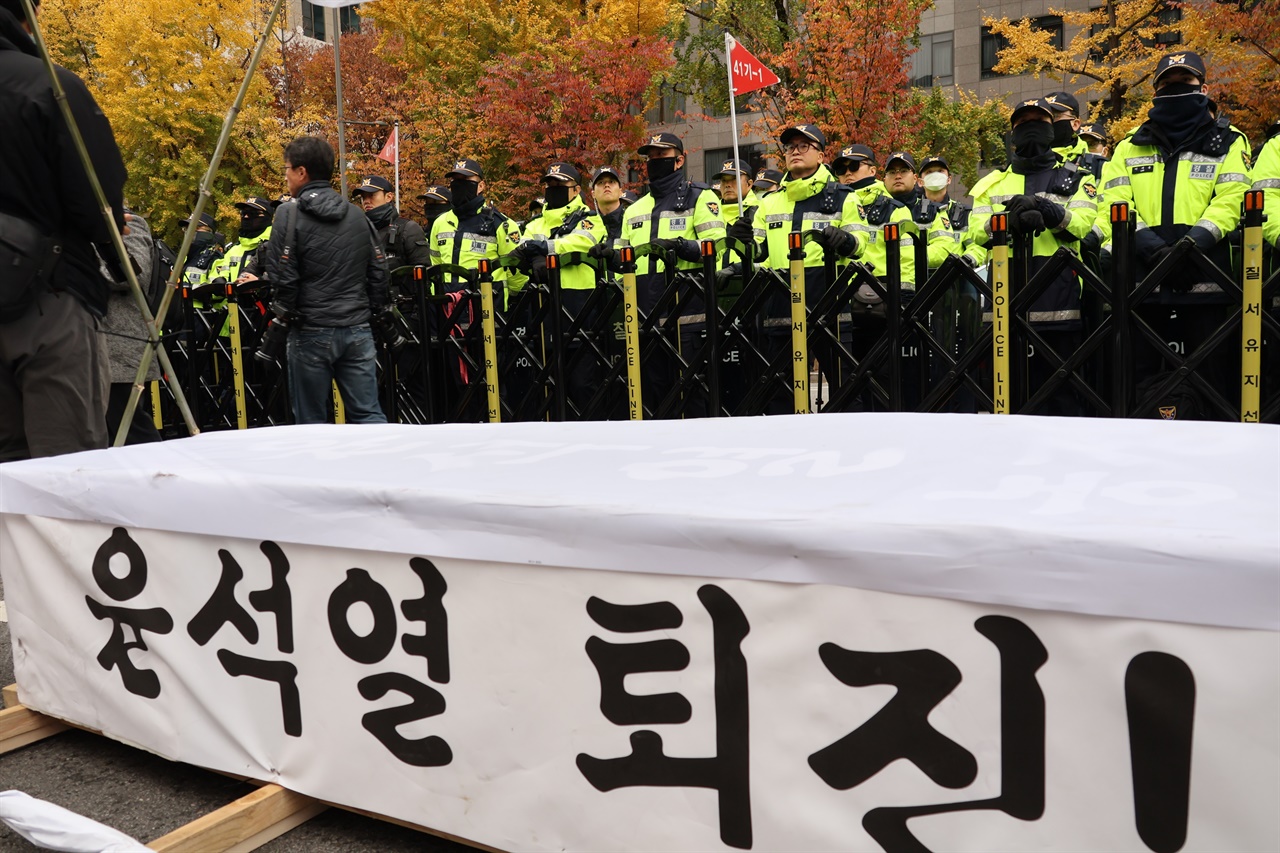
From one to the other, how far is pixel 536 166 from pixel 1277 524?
22779mm

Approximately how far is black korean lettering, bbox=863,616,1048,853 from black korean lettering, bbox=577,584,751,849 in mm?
408

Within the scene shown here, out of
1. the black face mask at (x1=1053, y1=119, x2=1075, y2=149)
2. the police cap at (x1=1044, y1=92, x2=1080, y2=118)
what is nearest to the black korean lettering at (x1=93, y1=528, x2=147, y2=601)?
the police cap at (x1=1044, y1=92, x2=1080, y2=118)

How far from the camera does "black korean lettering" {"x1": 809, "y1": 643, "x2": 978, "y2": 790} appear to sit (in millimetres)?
1708

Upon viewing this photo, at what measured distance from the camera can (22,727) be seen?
309 cm

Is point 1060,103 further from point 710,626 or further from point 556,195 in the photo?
point 710,626

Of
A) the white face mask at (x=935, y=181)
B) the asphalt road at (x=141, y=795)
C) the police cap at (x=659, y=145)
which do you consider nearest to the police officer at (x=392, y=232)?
the police cap at (x=659, y=145)

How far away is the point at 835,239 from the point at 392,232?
5.11m

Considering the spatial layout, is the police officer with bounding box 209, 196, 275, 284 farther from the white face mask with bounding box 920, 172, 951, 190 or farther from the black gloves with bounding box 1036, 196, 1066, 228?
the black gloves with bounding box 1036, 196, 1066, 228

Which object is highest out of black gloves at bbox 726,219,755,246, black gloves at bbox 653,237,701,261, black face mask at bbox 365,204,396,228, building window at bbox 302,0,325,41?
building window at bbox 302,0,325,41

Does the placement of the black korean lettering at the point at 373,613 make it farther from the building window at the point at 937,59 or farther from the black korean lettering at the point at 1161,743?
the building window at the point at 937,59

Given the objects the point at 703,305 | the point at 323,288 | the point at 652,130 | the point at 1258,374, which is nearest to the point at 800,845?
the point at 1258,374

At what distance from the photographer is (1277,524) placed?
60.0 inches

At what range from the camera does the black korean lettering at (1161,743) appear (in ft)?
5.05

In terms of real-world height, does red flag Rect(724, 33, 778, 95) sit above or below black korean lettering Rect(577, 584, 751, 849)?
above
